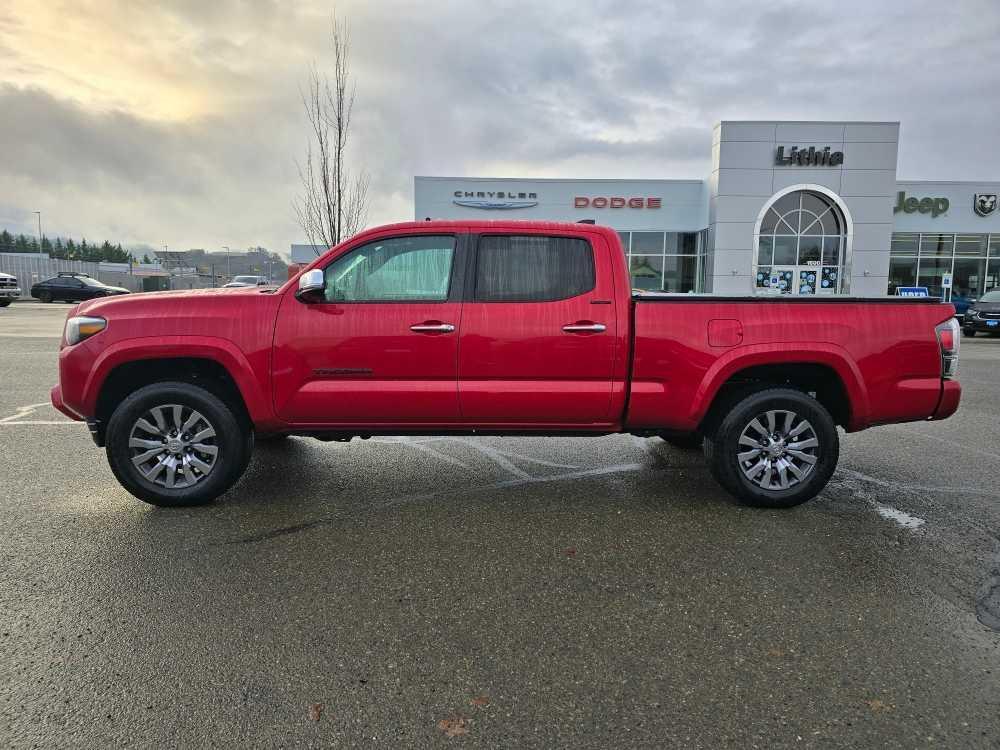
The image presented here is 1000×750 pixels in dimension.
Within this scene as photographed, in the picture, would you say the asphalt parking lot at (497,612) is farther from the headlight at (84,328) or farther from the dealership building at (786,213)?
the dealership building at (786,213)

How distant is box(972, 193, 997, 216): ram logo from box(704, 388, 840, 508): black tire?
1300 inches

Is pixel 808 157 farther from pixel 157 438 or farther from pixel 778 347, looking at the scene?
pixel 157 438

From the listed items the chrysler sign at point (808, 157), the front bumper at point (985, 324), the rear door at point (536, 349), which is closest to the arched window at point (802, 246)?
the chrysler sign at point (808, 157)

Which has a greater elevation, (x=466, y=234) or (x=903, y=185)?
(x=903, y=185)

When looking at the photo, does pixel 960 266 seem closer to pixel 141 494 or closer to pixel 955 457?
pixel 955 457

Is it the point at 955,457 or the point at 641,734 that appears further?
the point at 955,457

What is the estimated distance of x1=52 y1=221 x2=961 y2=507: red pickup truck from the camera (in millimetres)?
4480

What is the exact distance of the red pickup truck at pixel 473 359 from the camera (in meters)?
4.48

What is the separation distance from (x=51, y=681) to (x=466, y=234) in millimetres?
3357

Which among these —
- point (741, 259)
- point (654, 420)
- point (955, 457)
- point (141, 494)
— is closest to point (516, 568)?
point (654, 420)

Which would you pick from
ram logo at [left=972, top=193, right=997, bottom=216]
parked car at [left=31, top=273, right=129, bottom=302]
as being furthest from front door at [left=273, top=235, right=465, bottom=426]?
parked car at [left=31, top=273, right=129, bottom=302]

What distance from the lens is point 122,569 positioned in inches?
141

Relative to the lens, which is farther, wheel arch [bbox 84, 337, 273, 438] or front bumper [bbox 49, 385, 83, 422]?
front bumper [bbox 49, 385, 83, 422]

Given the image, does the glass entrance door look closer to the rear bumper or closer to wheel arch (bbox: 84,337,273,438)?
the rear bumper
